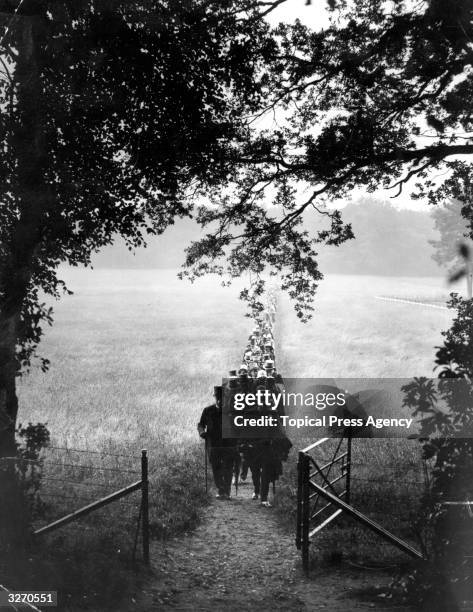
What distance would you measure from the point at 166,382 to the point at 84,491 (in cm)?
1412

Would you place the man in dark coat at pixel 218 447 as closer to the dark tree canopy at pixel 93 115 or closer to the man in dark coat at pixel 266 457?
the man in dark coat at pixel 266 457

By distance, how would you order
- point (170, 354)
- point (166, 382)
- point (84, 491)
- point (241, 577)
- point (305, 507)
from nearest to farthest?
point (305, 507) < point (241, 577) < point (84, 491) < point (166, 382) < point (170, 354)

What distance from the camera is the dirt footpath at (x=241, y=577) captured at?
23.1ft

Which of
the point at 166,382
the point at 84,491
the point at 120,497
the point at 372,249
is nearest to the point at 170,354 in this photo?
the point at 166,382

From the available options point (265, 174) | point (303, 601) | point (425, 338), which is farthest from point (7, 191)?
point (425, 338)


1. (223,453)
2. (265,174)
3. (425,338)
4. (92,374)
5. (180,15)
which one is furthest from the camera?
(425,338)

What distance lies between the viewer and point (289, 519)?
10055 mm

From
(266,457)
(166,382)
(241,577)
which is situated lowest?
(241,577)

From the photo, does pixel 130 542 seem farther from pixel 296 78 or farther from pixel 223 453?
pixel 296 78

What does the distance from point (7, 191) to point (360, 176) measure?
5.73 meters

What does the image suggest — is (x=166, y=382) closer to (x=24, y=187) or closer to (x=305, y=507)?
(x=305, y=507)

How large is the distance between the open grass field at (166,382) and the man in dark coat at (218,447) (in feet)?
1.74

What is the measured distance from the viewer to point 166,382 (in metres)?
24.7

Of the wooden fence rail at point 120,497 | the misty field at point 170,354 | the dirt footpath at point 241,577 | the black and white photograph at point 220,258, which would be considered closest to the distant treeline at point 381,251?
the misty field at point 170,354
